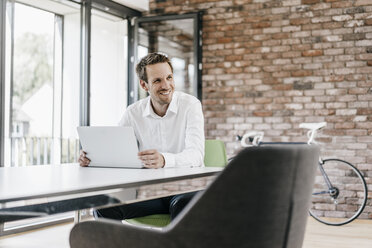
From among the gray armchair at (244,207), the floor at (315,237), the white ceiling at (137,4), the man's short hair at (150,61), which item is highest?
the white ceiling at (137,4)

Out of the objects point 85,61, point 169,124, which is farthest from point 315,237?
point 85,61

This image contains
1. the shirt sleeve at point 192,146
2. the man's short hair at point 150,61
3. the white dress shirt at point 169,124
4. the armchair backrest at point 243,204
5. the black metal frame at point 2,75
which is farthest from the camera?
the black metal frame at point 2,75

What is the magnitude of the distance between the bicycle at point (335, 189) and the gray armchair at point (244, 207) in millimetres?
3432

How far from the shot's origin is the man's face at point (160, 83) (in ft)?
7.76

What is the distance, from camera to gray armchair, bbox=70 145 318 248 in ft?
3.22

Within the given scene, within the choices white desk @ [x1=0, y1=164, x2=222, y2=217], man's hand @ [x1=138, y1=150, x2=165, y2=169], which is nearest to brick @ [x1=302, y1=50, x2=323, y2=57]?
man's hand @ [x1=138, y1=150, x2=165, y2=169]

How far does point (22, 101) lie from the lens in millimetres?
4762

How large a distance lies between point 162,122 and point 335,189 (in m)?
2.61

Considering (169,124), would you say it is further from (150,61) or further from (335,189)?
(335,189)

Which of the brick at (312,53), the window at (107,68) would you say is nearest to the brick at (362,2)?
the brick at (312,53)

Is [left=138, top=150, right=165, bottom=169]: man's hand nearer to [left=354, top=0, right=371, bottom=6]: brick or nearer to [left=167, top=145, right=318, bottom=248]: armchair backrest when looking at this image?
[left=167, top=145, right=318, bottom=248]: armchair backrest

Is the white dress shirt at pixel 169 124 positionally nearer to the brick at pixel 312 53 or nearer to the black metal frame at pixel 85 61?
the black metal frame at pixel 85 61

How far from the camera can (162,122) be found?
238cm

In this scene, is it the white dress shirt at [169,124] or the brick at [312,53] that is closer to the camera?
the white dress shirt at [169,124]
